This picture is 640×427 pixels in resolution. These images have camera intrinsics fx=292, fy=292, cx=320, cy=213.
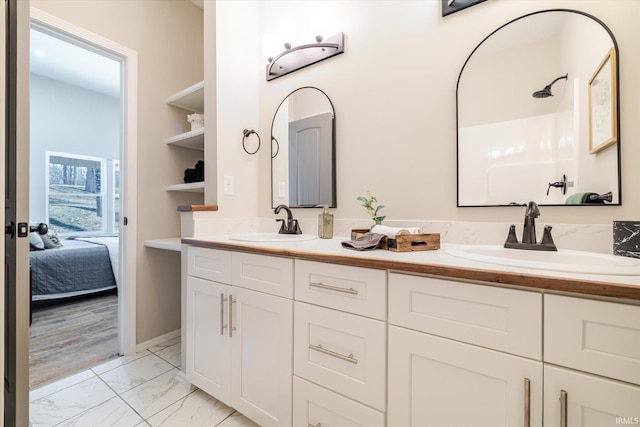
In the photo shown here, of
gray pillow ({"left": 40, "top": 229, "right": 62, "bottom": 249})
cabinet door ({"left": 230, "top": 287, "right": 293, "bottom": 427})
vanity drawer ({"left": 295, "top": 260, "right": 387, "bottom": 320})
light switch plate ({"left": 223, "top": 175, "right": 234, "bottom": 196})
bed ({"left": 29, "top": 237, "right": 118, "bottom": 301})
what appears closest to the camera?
vanity drawer ({"left": 295, "top": 260, "right": 387, "bottom": 320})

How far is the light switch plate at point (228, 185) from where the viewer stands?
1.91 metres

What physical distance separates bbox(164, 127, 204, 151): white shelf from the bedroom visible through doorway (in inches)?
14.1

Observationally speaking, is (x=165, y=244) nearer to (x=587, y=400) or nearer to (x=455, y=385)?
(x=455, y=385)

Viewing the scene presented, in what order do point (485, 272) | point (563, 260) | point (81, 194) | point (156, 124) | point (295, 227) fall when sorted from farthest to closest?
point (81, 194)
point (156, 124)
point (295, 227)
point (563, 260)
point (485, 272)

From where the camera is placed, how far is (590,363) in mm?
677

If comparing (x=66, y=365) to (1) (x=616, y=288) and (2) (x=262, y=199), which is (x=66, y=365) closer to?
(2) (x=262, y=199)

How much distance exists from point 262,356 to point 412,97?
144 centimetres

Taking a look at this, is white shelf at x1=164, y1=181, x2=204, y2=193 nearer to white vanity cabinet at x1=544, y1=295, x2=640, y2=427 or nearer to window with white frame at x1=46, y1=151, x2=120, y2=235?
white vanity cabinet at x1=544, y1=295, x2=640, y2=427

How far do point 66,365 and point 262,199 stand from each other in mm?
1705

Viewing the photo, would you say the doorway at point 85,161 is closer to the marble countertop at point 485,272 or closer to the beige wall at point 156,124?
the beige wall at point 156,124

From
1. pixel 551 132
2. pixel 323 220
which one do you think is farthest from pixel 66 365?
pixel 551 132

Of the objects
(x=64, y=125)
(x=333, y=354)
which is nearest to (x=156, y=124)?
(x=333, y=354)

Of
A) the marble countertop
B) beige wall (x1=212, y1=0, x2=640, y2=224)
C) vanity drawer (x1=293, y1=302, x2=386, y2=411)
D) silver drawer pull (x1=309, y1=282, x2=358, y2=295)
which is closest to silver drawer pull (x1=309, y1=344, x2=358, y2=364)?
vanity drawer (x1=293, y1=302, x2=386, y2=411)

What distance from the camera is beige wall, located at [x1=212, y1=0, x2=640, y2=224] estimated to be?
1063 millimetres
